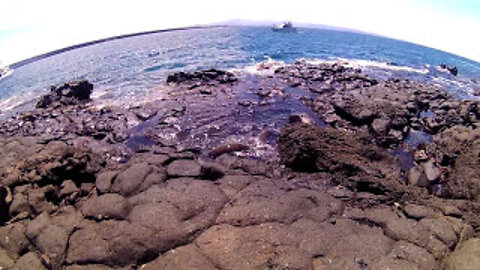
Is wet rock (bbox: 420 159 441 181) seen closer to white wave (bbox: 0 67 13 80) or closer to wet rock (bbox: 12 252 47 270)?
wet rock (bbox: 12 252 47 270)

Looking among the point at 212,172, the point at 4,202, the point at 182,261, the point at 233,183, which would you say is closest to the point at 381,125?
the point at 233,183

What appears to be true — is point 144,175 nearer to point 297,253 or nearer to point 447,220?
point 297,253

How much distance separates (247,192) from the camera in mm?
13047

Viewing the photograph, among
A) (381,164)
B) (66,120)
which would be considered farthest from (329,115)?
(66,120)

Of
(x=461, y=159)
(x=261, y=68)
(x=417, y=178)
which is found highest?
(x=261, y=68)

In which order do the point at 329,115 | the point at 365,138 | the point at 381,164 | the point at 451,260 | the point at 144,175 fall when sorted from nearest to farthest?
the point at 451,260 < the point at 144,175 < the point at 381,164 < the point at 365,138 < the point at 329,115

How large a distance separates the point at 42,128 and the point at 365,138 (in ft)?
83.3

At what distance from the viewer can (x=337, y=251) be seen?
33.0 feet

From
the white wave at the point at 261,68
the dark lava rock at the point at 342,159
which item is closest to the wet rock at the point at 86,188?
the dark lava rock at the point at 342,159

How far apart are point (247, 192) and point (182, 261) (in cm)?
421

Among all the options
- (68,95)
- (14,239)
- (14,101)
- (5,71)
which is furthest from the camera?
(5,71)

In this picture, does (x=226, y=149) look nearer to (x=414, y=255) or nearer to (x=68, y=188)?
(x=68, y=188)

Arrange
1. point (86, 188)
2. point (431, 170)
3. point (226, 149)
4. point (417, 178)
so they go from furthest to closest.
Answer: point (226, 149), point (431, 170), point (417, 178), point (86, 188)

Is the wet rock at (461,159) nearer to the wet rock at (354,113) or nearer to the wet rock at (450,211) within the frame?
the wet rock at (450,211)
